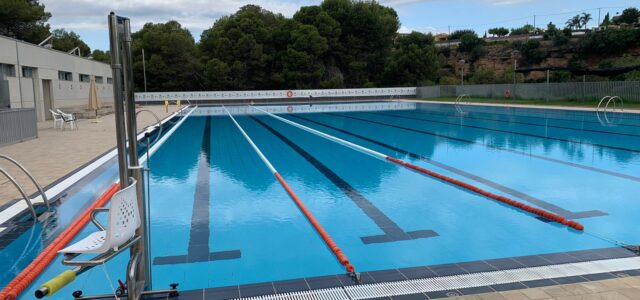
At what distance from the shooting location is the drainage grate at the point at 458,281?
→ 10.9 ft

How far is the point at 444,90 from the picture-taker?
123ft

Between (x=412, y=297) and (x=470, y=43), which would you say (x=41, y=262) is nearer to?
(x=412, y=297)

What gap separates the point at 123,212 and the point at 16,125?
11.5m

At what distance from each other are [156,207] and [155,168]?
3.29 meters

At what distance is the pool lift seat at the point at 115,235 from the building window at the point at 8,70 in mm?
17176

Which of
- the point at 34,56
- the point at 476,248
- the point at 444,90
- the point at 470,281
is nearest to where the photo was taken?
the point at 470,281

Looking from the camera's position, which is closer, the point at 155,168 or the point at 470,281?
the point at 470,281

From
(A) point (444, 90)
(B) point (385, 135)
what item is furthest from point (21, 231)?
(A) point (444, 90)

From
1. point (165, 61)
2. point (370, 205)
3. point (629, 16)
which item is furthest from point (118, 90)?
point (629, 16)

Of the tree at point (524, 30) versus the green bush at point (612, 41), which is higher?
the tree at point (524, 30)

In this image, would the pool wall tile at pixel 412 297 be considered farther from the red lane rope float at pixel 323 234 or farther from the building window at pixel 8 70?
the building window at pixel 8 70

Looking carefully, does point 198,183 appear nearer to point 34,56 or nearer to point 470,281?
point 470,281

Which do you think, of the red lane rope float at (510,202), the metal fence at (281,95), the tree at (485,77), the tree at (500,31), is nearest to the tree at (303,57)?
the metal fence at (281,95)

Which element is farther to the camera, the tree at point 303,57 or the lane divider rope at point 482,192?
the tree at point 303,57
